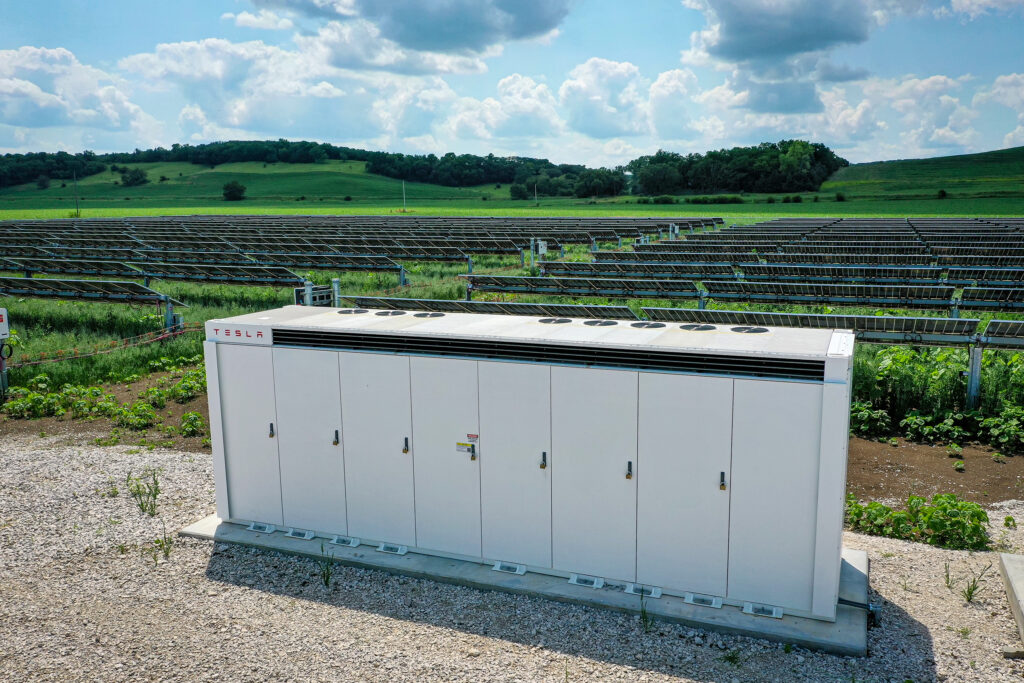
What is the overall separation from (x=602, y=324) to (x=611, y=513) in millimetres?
1760

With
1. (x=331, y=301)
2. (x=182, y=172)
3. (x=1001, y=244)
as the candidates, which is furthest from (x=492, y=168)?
(x=331, y=301)

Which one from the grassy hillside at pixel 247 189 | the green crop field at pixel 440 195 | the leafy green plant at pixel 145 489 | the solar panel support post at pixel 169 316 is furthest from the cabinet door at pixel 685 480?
the grassy hillside at pixel 247 189

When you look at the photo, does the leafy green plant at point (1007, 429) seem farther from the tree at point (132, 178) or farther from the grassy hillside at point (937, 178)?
the tree at point (132, 178)

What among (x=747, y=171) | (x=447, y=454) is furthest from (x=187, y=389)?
(x=747, y=171)

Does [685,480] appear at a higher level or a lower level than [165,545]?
higher

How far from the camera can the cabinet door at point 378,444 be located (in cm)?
716

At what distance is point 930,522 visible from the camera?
24.7ft

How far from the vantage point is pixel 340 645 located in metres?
5.85

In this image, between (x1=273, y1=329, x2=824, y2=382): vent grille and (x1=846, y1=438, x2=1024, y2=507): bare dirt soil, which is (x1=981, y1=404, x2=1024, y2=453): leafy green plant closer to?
(x1=846, y1=438, x2=1024, y2=507): bare dirt soil

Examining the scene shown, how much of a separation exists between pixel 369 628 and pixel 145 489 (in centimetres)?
448

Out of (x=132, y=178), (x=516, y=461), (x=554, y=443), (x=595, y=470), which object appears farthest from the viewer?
(x=132, y=178)

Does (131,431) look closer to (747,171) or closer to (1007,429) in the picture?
(1007,429)

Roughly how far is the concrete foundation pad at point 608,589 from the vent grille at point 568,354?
1901 millimetres

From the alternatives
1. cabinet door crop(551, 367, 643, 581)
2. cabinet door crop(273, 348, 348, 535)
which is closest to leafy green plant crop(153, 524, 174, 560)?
cabinet door crop(273, 348, 348, 535)
